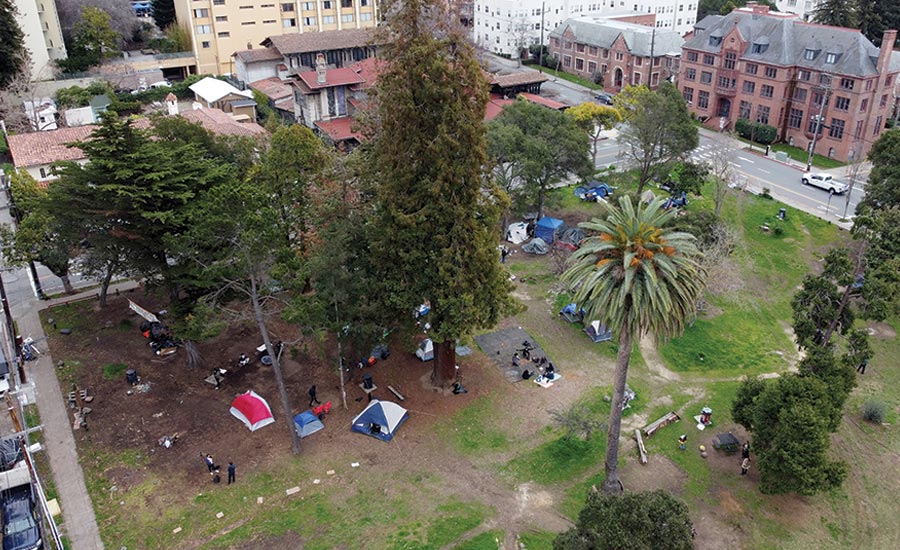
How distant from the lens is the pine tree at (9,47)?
78.8m

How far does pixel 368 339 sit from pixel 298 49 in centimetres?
6494

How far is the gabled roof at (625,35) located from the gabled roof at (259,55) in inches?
1802

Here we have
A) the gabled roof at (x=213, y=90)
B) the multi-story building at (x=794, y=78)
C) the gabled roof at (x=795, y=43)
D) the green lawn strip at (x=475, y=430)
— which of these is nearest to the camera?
the green lawn strip at (x=475, y=430)

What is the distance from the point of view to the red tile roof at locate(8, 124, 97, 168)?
6227cm

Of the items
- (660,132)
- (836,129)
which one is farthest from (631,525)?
(836,129)

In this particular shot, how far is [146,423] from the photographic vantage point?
37562 mm

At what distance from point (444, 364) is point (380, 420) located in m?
5.51

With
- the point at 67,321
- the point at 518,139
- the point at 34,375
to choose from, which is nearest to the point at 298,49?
the point at 518,139

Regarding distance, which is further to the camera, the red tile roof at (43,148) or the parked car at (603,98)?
the parked car at (603,98)

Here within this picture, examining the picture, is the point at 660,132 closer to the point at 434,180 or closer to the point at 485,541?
the point at 434,180

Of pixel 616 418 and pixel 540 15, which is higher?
pixel 540 15

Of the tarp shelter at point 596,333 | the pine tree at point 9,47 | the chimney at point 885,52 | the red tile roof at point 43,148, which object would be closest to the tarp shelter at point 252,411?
the tarp shelter at point 596,333

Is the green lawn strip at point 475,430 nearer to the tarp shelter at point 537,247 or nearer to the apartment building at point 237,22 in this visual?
the tarp shelter at point 537,247

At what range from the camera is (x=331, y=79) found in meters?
78.2
